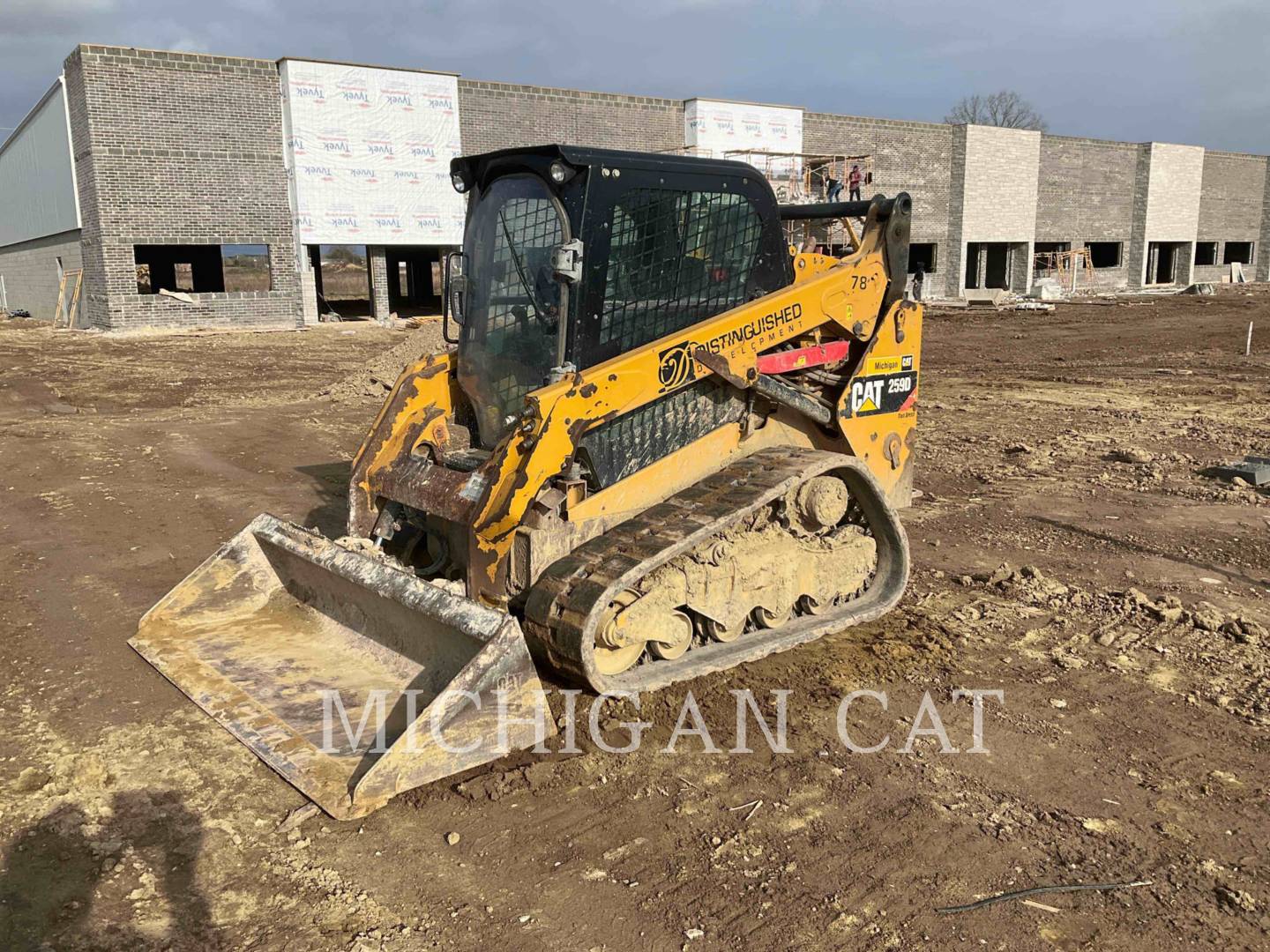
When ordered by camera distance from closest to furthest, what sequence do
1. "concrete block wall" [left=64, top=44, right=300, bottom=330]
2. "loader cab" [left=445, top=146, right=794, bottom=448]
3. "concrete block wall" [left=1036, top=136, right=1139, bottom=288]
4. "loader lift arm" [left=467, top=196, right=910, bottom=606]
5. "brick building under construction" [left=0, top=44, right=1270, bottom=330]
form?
"loader lift arm" [left=467, top=196, right=910, bottom=606], "loader cab" [left=445, top=146, right=794, bottom=448], "concrete block wall" [left=64, top=44, right=300, bottom=330], "brick building under construction" [left=0, top=44, right=1270, bottom=330], "concrete block wall" [left=1036, top=136, right=1139, bottom=288]

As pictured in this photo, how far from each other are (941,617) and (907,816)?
2143 mm

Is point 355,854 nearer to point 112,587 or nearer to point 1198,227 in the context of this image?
point 112,587

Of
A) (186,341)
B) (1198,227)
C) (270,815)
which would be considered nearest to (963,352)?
(186,341)

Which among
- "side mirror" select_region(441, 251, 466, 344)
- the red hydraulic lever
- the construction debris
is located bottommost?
A: the construction debris

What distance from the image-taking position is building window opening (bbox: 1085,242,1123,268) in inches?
1809

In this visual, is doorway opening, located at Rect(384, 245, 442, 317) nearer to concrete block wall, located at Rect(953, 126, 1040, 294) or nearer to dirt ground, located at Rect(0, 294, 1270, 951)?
concrete block wall, located at Rect(953, 126, 1040, 294)

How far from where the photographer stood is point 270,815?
141 inches

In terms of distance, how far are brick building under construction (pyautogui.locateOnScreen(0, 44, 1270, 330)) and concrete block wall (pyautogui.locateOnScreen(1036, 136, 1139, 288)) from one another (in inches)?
38.3

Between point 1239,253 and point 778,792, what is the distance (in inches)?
2299

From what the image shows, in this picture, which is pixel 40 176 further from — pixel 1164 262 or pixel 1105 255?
pixel 1164 262

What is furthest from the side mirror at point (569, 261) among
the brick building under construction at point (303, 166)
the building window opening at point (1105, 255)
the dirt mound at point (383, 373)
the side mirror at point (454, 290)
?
the building window opening at point (1105, 255)

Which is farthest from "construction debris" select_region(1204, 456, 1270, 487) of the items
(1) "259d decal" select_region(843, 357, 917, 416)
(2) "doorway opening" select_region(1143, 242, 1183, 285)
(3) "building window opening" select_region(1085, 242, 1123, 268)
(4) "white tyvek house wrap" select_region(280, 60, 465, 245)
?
(2) "doorway opening" select_region(1143, 242, 1183, 285)

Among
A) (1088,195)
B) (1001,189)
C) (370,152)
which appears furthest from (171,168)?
(1088,195)

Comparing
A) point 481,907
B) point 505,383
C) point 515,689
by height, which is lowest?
point 481,907
